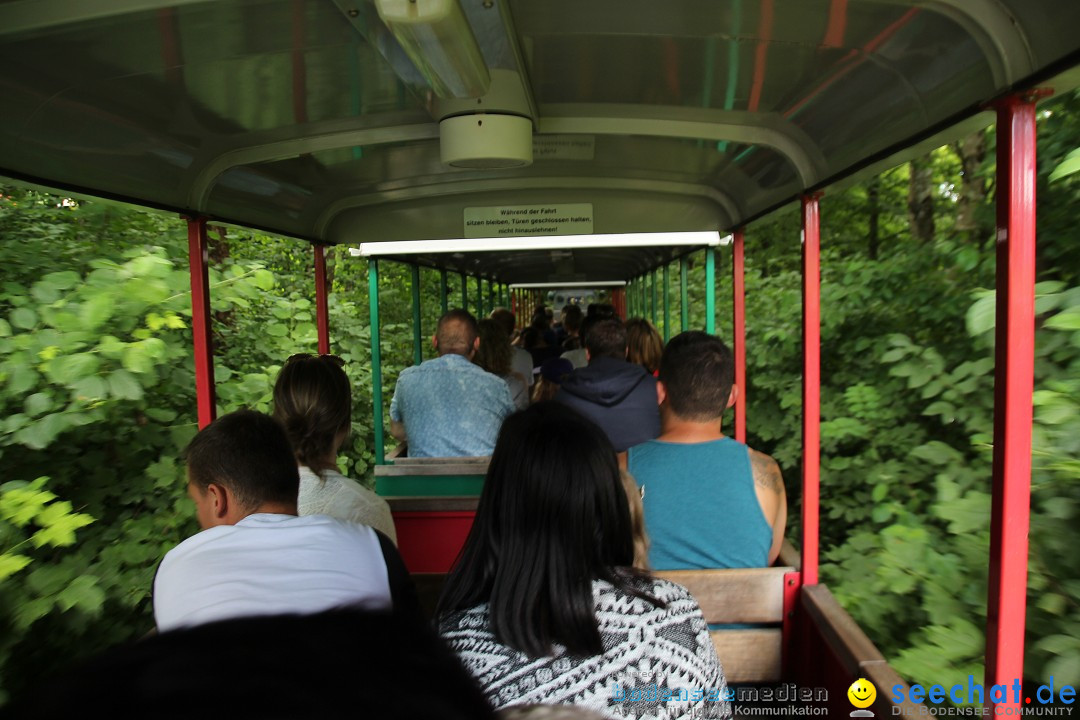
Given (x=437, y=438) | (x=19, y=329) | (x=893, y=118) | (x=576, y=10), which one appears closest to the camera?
Answer: (x=576, y=10)

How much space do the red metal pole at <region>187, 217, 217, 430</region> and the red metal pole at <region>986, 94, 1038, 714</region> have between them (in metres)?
2.78

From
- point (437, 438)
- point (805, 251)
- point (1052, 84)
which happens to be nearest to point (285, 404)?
A: point (437, 438)

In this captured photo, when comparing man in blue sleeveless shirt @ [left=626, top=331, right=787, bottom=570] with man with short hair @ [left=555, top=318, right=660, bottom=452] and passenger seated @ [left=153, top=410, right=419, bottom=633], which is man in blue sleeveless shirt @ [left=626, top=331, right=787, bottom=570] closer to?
passenger seated @ [left=153, top=410, right=419, bottom=633]

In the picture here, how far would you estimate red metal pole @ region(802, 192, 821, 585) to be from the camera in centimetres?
298

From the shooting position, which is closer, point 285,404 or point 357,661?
point 357,661

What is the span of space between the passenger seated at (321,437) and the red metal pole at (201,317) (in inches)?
26.5

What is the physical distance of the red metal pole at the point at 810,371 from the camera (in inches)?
117

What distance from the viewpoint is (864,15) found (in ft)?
6.53

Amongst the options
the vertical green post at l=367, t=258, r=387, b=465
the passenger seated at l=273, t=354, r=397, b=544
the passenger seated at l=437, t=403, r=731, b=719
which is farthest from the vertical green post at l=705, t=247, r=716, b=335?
the passenger seated at l=437, t=403, r=731, b=719

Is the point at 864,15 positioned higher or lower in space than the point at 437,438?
higher

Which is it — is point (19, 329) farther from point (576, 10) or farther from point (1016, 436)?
point (1016, 436)

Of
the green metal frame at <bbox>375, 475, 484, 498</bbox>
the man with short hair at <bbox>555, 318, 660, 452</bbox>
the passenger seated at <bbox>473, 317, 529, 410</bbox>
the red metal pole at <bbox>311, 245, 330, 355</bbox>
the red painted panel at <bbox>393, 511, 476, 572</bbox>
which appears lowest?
the red painted panel at <bbox>393, 511, 476, 572</bbox>

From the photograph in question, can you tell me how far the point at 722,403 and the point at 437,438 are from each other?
2172 millimetres

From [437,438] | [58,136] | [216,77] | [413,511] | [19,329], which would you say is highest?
[216,77]
